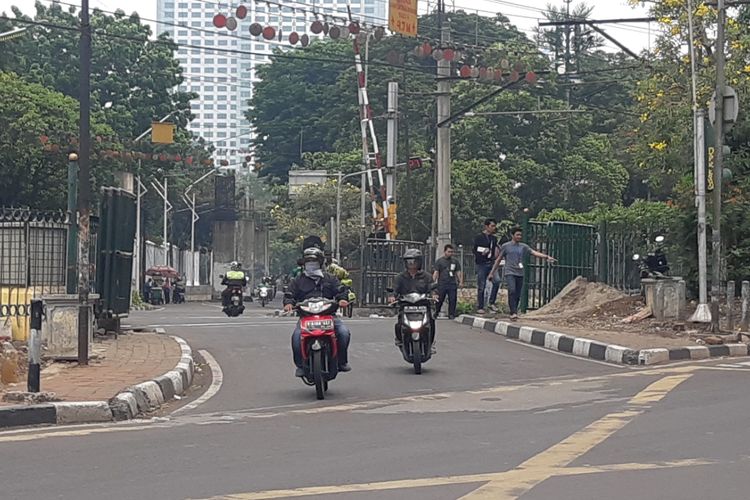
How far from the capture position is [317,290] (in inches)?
462

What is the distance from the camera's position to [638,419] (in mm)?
9453

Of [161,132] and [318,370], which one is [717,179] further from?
[161,132]

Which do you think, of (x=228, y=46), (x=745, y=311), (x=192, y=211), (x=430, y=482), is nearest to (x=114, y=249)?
(x=745, y=311)

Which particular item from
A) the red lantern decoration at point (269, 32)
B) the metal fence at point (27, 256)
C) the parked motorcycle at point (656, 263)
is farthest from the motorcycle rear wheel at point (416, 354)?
the red lantern decoration at point (269, 32)

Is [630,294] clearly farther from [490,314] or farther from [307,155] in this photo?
[307,155]

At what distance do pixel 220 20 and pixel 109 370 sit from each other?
1190 centimetres

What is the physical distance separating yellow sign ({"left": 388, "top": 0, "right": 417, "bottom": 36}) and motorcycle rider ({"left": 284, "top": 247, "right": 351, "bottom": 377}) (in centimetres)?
1363

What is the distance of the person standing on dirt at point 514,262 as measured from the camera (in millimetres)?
19844

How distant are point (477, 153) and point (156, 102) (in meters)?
16.2

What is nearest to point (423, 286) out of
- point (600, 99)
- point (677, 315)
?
point (677, 315)

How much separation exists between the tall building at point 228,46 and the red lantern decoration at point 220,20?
139 millimetres

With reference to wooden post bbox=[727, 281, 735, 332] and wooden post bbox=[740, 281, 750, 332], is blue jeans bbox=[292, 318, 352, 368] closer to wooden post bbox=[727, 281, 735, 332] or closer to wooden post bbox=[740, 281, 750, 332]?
wooden post bbox=[727, 281, 735, 332]

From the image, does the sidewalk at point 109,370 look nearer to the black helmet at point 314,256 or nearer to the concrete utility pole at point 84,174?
the concrete utility pole at point 84,174

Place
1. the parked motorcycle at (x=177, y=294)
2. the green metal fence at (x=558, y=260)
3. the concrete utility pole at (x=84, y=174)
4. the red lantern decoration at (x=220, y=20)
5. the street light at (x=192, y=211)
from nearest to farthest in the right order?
1. the concrete utility pole at (x=84, y=174)
2. the green metal fence at (x=558, y=260)
3. the red lantern decoration at (x=220, y=20)
4. the parked motorcycle at (x=177, y=294)
5. the street light at (x=192, y=211)
